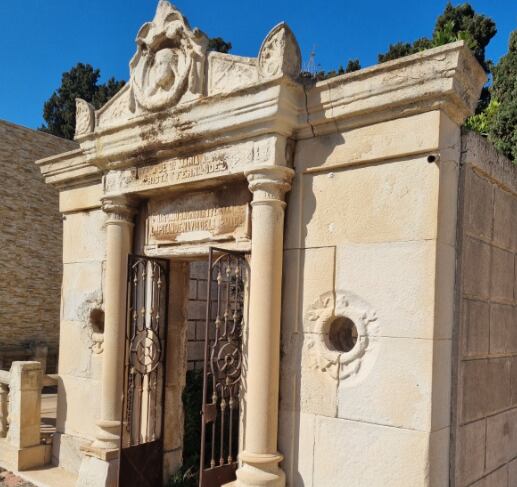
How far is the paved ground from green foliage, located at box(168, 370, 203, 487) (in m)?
1.60

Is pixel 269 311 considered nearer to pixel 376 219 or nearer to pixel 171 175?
pixel 376 219

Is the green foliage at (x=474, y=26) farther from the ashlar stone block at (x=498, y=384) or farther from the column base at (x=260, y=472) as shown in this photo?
the column base at (x=260, y=472)

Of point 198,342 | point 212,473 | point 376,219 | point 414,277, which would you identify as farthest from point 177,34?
point 198,342

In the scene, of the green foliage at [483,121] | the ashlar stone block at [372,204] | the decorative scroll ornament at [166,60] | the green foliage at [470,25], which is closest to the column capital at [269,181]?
the ashlar stone block at [372,204]

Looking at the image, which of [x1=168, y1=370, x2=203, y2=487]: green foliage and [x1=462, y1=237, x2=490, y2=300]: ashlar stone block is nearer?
[x1=462, y1=237, x2=490, y2=300]: ashlar stone block

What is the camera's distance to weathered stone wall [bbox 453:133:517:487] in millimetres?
3574

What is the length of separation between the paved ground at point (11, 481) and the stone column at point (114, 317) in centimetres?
126

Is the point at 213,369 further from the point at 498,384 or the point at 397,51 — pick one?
the point at 397,51

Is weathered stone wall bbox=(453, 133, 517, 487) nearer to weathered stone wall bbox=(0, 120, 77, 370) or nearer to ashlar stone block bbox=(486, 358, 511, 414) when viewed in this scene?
ashlar stone block bbox=(486, 358, 511, 414)

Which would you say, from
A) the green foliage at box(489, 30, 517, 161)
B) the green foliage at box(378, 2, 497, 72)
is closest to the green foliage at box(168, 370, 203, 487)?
the green foliage at box(489, 30, 517, 161)

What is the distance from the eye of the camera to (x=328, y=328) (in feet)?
12.6

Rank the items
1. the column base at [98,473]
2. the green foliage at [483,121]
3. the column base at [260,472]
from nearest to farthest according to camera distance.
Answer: the column base at [260,472], the column base at [98,473], the green foliage at [483,121]

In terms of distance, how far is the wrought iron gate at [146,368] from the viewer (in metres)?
4.98

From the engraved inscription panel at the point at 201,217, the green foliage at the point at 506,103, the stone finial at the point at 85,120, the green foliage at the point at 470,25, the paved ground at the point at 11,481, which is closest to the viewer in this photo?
the engraved inscription panel at the point at 201,217
